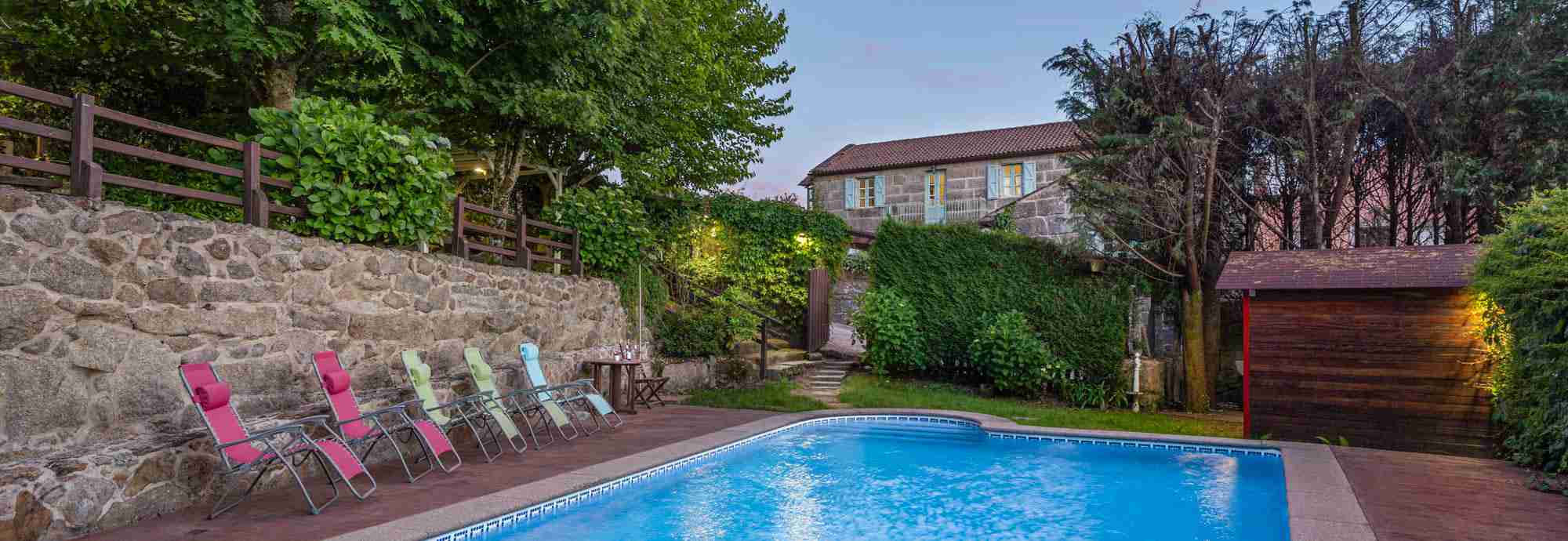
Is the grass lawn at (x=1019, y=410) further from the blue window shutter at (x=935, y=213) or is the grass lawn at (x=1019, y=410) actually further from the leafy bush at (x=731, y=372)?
the blue window shutter at (x=935, y=213)

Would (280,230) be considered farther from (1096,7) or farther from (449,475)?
(1096,7)

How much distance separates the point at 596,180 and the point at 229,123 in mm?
6896

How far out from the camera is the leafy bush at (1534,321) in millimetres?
5776

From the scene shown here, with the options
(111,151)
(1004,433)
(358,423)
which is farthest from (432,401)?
(1004,433)

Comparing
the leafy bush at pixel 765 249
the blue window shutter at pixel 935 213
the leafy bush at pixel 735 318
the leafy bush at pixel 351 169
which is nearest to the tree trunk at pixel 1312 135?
the leafy bush at pixel 765 249

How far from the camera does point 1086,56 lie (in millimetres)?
13117

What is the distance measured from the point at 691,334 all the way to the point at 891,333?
3.40 metres

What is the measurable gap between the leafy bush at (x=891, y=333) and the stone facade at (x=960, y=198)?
25.7 ft

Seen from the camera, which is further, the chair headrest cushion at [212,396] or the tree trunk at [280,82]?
the tree trunk at [280,82]

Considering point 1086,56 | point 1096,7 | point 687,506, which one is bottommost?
point 687,506

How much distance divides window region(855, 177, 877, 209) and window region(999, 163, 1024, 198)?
4165 mm

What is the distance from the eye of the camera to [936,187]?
25.2 metres

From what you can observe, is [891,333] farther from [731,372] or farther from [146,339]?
[146,339]

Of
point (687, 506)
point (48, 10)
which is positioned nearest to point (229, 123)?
point (48, 10)
